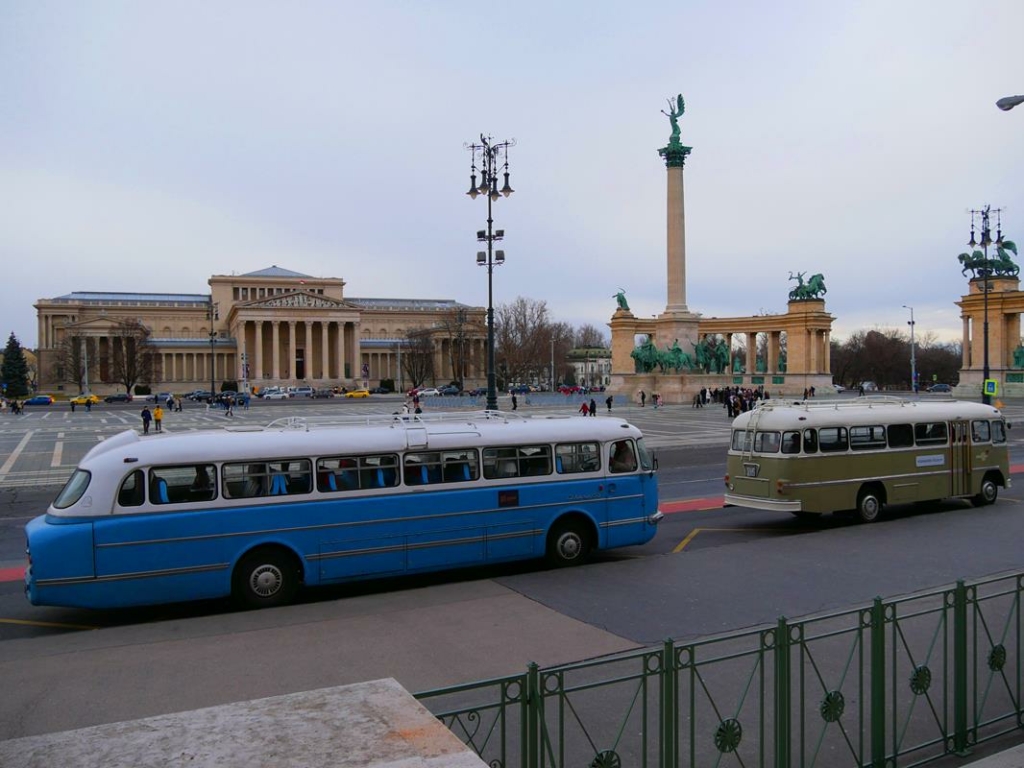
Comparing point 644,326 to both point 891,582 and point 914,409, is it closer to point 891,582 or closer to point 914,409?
point 914,409

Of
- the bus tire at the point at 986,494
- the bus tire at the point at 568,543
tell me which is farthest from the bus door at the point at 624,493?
the bus tire at the point at 986,494

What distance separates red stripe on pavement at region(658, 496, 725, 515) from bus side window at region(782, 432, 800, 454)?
327cm

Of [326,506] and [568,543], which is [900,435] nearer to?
[568,543]

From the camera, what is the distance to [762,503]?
52.3 ft

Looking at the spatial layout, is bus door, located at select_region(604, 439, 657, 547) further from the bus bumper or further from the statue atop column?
the statue atop column

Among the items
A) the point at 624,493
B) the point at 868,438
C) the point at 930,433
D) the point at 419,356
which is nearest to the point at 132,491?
the point at 624,493

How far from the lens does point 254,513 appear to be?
1053cm

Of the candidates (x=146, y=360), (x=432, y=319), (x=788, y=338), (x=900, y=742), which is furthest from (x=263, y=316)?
(x=900, y=742)

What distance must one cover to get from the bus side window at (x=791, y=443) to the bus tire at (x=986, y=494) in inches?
214

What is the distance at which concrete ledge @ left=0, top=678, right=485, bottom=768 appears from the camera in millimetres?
2904

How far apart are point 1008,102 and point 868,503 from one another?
7590 mm

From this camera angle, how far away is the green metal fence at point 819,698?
15.8 feet

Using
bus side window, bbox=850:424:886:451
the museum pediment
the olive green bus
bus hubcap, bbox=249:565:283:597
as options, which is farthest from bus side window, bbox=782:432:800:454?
the museum pediment

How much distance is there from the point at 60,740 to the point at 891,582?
10678 millimetres
